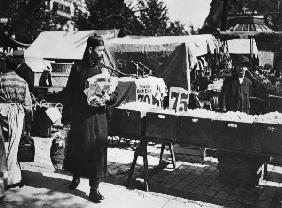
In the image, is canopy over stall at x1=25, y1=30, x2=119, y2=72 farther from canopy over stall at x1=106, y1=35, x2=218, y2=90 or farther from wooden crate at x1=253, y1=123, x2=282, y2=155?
wooden crate at x1=253, y1=123, x2=282, y2=155

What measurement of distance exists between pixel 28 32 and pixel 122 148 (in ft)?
65.0

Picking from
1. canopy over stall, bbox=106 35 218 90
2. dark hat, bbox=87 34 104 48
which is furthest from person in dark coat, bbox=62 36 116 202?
canopy over stall, bbox=106 35 218 90

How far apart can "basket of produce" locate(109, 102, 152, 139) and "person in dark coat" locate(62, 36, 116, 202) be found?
609 millimetres

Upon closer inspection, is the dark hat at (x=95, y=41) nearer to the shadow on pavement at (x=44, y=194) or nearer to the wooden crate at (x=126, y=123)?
the wooden crate at (x=126, y=123)

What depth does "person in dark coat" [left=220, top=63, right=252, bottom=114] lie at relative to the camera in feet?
26.4

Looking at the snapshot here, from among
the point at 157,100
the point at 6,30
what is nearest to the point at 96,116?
the point at 157,100

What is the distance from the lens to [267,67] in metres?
21.1

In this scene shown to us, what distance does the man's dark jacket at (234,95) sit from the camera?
8031 millimetres

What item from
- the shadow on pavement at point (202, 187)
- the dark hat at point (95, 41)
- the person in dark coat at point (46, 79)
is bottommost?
the shadow on pavement at point (202, 187)

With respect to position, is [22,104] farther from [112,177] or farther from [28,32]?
[28,32]

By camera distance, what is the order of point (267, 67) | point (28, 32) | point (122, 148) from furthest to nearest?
point (28, 32) < point (267, 67) < point (122, 148)

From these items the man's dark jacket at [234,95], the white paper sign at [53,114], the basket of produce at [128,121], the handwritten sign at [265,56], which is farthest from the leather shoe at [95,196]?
the handwritten sign at [265,56]

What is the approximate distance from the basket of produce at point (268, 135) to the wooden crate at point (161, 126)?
123 centimetres

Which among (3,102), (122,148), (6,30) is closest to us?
(3,102)
